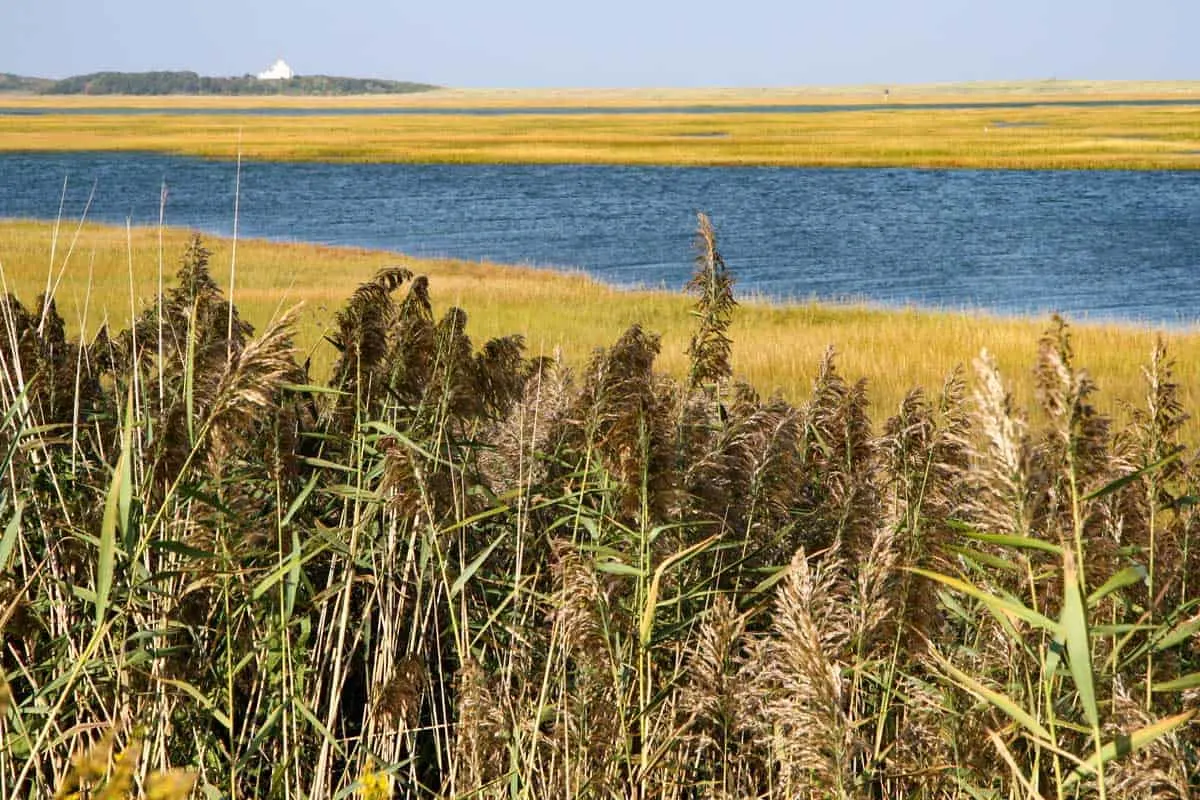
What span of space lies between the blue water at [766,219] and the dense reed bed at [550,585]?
63.8ft

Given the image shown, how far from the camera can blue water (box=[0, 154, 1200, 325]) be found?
27.7 m

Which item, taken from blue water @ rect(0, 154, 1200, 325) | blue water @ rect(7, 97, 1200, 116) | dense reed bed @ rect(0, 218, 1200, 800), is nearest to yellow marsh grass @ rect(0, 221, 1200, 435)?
blue water @ rect(0, 154, 1200, 325)

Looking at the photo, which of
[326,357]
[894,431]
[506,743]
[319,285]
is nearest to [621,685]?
[506,743]

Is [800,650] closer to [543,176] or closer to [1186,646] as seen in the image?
[1186,646]

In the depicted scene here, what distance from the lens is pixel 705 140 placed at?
3009 inches

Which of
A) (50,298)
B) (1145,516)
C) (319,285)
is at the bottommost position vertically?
(319,285)

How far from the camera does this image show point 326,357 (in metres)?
16.0

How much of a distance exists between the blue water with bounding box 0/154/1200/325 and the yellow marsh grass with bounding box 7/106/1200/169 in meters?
3.43

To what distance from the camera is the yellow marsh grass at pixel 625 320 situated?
15.5 m

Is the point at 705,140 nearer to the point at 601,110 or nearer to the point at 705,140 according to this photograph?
the point at 705,140

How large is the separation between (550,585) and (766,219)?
3630 centimetres

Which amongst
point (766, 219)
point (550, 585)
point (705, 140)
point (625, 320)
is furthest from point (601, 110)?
point (550, 585)

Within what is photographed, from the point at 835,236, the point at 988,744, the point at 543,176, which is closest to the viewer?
the point at 988,744

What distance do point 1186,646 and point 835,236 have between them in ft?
107
